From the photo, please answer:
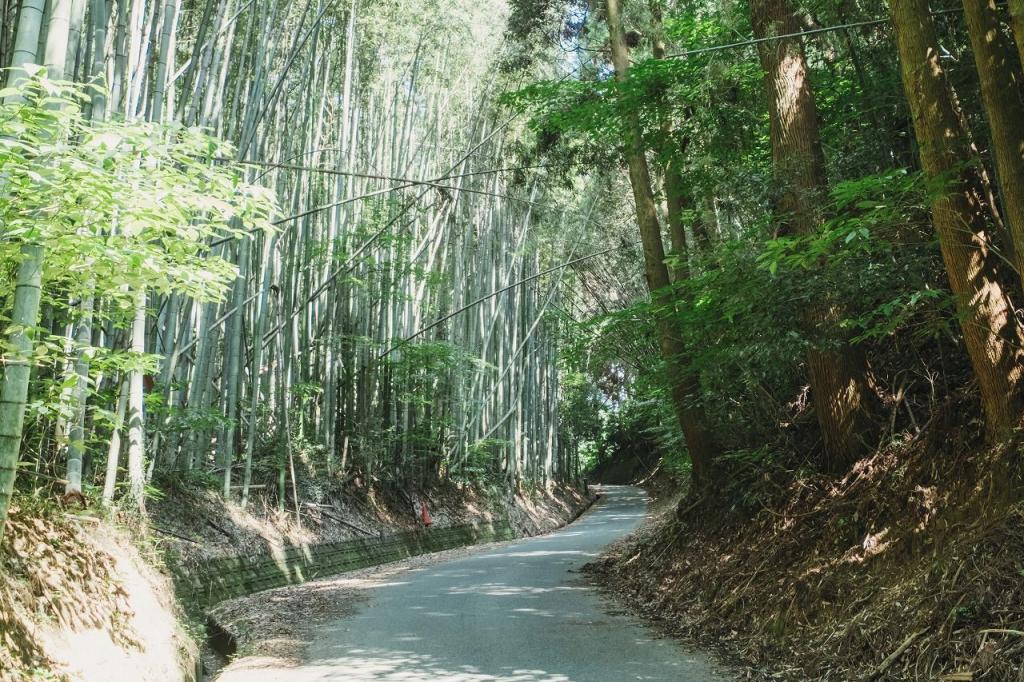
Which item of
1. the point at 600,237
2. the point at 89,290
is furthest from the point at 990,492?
the point at 600,237

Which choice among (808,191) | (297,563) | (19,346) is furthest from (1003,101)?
(297,563)

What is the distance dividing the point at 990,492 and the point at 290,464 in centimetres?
903

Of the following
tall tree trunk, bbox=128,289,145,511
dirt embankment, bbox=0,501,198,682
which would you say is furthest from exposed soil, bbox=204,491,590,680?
tall tree trunk, bbox=128,289,145,511

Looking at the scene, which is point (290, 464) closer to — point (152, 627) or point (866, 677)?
point (152, 627)

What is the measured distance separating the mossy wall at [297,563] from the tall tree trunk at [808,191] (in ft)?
18.9

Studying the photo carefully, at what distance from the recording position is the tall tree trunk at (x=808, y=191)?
590 centimetres

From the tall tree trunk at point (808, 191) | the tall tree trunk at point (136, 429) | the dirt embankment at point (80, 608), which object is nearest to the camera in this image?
the dirt embankment at point (80, 608)

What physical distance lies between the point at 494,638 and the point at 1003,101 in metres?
4.64

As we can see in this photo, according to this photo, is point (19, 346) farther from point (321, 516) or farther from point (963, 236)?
point (321, 516)

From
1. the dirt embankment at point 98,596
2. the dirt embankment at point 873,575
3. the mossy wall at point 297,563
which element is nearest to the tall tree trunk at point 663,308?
the dirt embankment at point 873,575

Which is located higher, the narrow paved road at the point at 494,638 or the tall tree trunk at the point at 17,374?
the tall tree trunk at the point at 17,374

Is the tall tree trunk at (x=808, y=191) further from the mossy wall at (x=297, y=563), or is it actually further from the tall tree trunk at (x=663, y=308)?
the mossy wall at (x=297, y=563)

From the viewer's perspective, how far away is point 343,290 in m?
13.3

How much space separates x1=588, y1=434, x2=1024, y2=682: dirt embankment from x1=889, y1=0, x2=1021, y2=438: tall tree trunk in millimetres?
382
